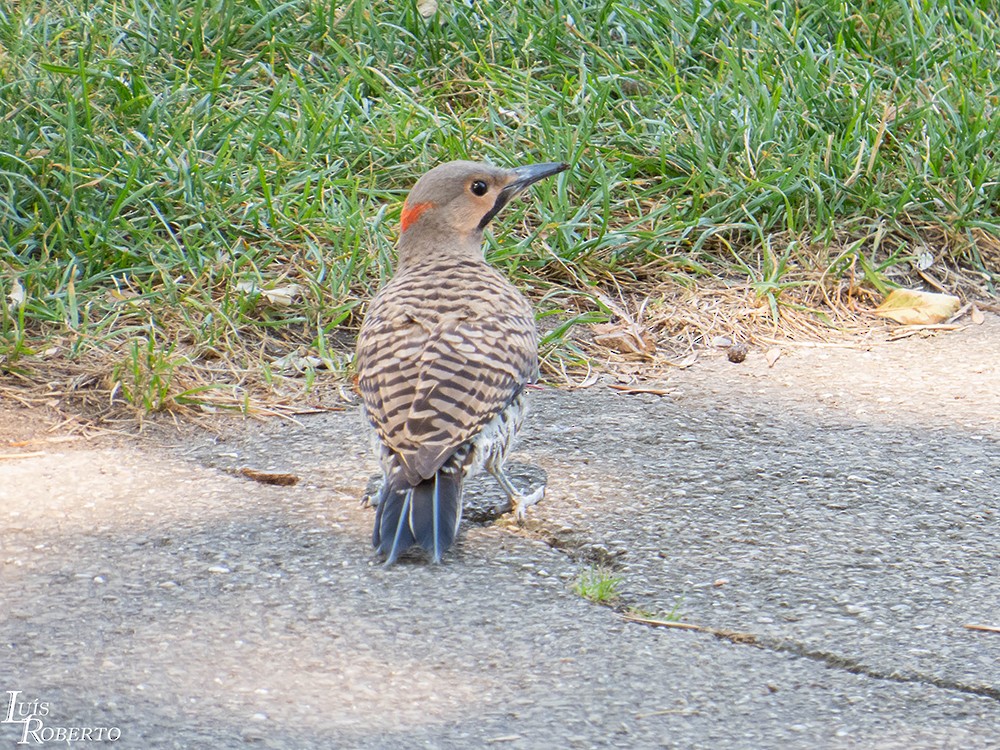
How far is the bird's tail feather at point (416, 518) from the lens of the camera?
395 centimetres

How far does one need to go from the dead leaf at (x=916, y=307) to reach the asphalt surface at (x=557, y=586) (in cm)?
63

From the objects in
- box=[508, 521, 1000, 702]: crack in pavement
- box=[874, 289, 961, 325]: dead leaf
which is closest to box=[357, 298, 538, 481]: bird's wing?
box=[508, 521, 1000, 702]: crack in pavement

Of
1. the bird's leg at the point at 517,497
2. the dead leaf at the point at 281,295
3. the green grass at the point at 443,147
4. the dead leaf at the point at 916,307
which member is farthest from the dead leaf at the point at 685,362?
the dead leaf at the point at 281,295

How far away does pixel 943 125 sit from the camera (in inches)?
260

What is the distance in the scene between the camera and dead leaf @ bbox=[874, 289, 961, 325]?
6082 millimetres

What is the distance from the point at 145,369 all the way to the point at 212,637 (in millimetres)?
1911

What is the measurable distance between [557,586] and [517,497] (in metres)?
0.53

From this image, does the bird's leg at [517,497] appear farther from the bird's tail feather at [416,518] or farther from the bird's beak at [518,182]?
the bird's beak at [518,182]

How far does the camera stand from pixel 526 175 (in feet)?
17.0

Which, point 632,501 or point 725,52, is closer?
point 632,501

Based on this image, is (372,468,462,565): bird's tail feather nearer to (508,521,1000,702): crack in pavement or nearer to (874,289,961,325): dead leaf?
(508,521,1000,702): crack in pavement

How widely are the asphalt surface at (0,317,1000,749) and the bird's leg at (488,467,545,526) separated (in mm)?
39

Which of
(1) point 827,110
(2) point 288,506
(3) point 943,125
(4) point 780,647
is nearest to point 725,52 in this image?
(1) point 827,110

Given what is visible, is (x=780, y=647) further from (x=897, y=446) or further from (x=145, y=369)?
(x=145, y=369)
